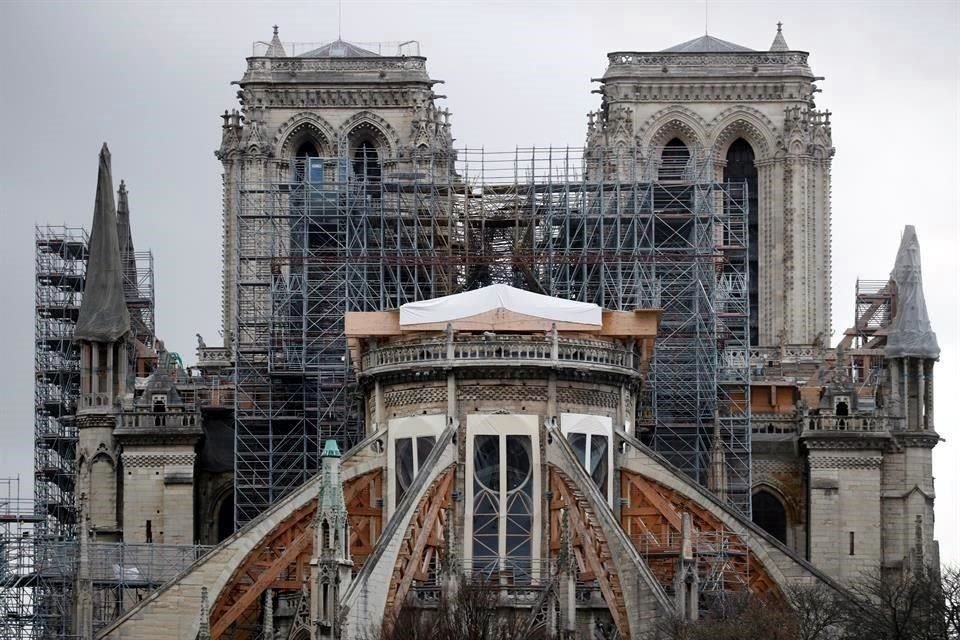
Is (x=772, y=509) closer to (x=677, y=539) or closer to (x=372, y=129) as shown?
(x=677, y=539)

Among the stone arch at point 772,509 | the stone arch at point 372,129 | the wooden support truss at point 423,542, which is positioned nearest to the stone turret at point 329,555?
the wooden support truss at point 423,542

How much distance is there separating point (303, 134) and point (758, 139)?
1481 centimetres

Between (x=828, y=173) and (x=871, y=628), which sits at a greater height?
(x=828, y=173)

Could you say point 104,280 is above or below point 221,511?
above

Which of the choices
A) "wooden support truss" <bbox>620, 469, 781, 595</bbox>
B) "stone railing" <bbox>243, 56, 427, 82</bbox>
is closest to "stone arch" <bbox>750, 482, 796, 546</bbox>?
"wooden support truss" <bbox>620, 469, 781, 595</bbox>

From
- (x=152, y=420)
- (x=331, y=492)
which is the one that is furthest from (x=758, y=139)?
(x=331, y=492)

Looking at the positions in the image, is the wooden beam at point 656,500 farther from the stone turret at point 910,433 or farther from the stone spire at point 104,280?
the stone spire at point 104,280

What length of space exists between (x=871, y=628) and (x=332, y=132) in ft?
134

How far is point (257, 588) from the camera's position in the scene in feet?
350

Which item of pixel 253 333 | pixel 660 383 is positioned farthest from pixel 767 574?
pixel 253 333

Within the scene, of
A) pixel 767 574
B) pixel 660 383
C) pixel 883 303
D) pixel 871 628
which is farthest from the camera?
pixel 883 303

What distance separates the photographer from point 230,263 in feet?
439

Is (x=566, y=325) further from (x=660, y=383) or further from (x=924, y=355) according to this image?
(x=924, y=355)

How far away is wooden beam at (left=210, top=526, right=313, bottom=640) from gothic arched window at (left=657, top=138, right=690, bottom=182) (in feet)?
88.0
